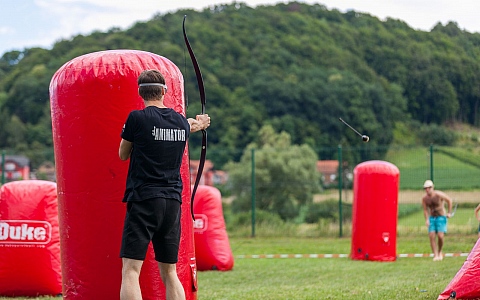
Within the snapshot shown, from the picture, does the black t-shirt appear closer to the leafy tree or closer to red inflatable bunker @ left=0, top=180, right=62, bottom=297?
red inflatable bunker @ left=0, top=180, right=62, bottom=297

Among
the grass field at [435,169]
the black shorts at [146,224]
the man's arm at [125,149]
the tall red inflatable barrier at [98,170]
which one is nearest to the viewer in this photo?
the black shorts at [146,224]

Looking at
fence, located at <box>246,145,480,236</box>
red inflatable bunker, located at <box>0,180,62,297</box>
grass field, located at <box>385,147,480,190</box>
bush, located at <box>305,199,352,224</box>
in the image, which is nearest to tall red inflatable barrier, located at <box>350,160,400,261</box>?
fence, located at <box>246,145,480,236</box>

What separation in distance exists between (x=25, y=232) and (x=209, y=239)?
4232mm

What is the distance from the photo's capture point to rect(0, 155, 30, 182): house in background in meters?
22.7

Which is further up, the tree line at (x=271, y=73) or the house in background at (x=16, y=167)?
the tree line at (x=271, y=73)

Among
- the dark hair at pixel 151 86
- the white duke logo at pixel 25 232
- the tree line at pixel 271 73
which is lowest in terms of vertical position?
the white duke logo at pixel 25 232

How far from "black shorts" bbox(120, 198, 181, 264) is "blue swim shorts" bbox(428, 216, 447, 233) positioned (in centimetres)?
1087

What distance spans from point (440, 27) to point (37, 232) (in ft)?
56.6

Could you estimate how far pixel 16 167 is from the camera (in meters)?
24.9

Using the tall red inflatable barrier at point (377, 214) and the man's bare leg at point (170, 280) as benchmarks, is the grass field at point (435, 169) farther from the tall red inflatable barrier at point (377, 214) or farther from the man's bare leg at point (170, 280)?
the man's bare leg at point (170, 280)

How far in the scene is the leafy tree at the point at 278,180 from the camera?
23.7m

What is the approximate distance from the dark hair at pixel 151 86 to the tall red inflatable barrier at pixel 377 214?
33.6 feet

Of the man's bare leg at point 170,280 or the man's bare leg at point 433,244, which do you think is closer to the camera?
the man's bare leg at point 170,280

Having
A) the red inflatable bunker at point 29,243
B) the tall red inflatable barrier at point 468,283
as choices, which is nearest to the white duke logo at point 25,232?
the red inflatable bunker at point 29,243
